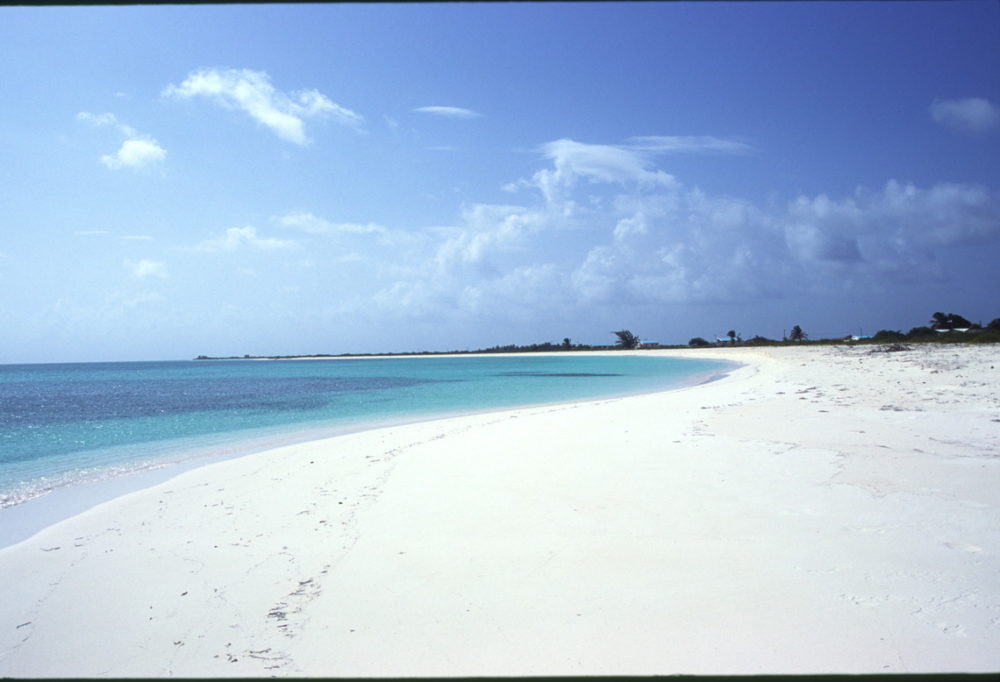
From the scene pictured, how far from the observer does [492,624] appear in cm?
316

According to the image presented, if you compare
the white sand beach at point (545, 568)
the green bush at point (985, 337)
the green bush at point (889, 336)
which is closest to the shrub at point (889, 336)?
the green bush at point (889, 336)

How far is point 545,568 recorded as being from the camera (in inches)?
154

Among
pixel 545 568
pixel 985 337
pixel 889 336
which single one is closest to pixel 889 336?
pixel 889 336

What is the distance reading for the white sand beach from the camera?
2.87 m

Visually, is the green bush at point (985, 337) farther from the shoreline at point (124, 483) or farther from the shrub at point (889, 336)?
the shoreline at point (124, 483)

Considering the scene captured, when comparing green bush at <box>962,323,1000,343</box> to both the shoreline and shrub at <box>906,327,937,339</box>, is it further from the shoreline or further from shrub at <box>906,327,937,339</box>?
the shoreline

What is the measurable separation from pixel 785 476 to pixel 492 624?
422 cm

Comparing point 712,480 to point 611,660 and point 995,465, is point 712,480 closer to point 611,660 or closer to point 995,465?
point 995,465

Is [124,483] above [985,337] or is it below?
below

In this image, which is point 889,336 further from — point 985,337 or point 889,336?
point 985,337

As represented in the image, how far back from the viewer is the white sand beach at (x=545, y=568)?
9.41 feet

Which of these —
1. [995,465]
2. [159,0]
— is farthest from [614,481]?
[159,0]

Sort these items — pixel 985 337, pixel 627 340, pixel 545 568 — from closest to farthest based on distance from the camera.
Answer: pixel 545 568 < pixel 985 337 < pixel 627 340

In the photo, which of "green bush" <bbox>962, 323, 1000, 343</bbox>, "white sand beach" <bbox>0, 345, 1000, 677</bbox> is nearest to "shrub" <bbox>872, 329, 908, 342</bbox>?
"green bush" <bbox>962, 323, 1000, 343</bbox>
